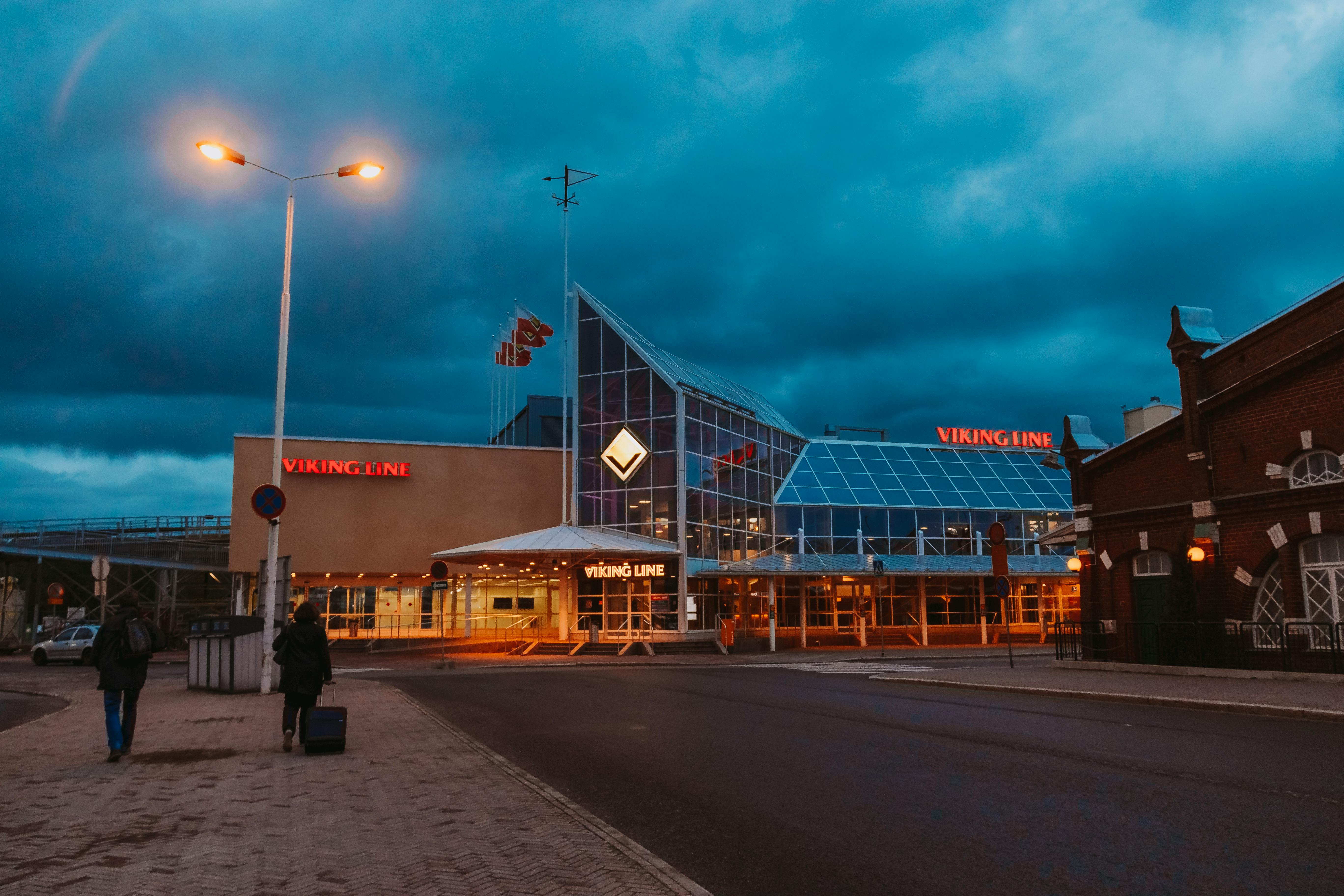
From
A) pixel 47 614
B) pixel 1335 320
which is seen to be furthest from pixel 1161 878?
pixel 47 614

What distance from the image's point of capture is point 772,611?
37.3 metres

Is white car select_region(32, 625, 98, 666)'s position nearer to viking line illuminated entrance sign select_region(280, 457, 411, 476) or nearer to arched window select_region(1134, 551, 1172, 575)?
viking line illuminated entrance sign select_region(280, 457, 411, 476)

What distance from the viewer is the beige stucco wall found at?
42.1 metres

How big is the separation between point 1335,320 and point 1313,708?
1014 centimetres

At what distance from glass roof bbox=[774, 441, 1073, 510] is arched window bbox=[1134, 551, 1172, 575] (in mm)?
20360

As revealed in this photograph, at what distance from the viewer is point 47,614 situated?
5253 cm

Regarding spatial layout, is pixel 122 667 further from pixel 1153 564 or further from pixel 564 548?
pixel 564 548

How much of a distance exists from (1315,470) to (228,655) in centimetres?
2247

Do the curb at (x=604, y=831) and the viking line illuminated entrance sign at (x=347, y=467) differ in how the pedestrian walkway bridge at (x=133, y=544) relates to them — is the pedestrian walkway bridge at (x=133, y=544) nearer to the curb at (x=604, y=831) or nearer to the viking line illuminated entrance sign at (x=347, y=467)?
the viking line illuminated entrance sign at (x=347, y=467)

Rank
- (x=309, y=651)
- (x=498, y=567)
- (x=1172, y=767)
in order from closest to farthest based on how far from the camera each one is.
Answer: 1. (x=1172, y=767)
2. (x=309, y=651)
3. (x=498, y=567)

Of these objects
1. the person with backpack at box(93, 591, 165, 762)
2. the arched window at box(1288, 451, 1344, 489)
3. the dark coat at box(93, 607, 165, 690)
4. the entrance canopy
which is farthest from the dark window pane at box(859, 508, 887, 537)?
the dark coat at box(93, 607, 165, 690)

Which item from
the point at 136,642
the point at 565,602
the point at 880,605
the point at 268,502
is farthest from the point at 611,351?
the point at 136,642

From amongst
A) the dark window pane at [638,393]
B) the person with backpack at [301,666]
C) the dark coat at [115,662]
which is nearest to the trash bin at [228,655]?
the dark coat at [115,662]

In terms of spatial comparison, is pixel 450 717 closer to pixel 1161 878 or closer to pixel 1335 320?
pixel 1161 878
